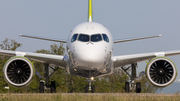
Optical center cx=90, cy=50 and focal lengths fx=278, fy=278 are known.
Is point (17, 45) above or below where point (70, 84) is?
above

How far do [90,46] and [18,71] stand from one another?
186 inches

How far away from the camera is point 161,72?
50.2 feet

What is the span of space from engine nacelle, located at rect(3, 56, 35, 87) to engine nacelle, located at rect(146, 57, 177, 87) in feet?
21.5

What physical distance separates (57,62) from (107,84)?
111 ft

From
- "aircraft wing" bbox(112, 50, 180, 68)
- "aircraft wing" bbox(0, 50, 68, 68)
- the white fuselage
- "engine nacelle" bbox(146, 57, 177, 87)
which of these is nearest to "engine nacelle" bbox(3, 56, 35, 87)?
"aircraft wing" bbox(0, 50, 68, 68)

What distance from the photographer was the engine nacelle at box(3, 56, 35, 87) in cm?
1530

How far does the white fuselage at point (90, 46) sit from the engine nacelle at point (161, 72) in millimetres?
2511

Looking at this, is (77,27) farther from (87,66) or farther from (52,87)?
(52,87)

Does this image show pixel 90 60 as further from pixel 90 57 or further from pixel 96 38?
pixel 96 38

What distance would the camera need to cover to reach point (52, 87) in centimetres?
2008

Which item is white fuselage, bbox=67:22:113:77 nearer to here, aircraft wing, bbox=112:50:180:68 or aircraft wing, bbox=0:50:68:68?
aircraft wing, bbox=112:50:180:68

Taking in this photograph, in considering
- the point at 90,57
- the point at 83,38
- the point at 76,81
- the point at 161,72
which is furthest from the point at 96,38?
the point at 76,81

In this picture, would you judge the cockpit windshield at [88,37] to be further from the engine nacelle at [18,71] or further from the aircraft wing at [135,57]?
the engine nacelle at [18,71]

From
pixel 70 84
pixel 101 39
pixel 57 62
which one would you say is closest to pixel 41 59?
pixel 57 62
